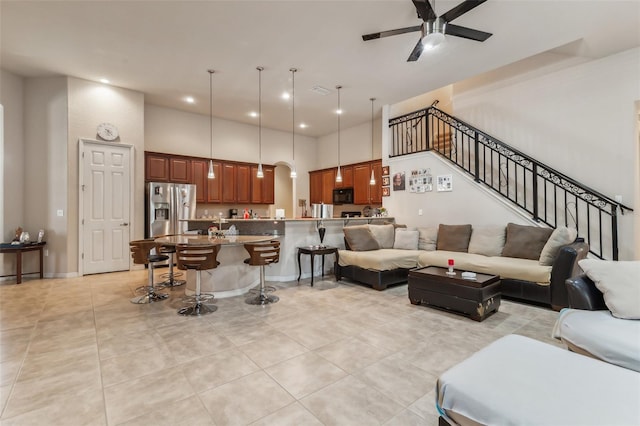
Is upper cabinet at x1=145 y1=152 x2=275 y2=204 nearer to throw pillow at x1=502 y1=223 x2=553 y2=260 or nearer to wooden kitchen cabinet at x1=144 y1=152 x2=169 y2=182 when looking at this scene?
wooden kitchen cabinet at x1=144 y1=152 x2=169 y2=182

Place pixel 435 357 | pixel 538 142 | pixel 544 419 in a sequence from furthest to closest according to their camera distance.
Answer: pixel 538 142, pixel 435 357, pixel 544 419

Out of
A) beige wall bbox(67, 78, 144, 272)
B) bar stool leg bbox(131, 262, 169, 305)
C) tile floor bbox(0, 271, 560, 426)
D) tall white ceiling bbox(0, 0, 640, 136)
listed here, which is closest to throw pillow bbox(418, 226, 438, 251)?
tile floor bbox(0, 271, 560, 426)

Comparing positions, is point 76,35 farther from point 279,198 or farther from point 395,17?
point 279,198

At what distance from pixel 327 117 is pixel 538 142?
4738 millimetres

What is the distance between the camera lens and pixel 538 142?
17.7ft

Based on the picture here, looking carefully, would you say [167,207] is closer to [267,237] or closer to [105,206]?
[105,206]

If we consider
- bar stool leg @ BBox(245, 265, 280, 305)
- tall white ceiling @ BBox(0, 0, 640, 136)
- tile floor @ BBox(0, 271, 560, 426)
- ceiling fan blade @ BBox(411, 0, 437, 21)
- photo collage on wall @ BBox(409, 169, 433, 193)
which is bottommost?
tile floor @ BBox(0, 271, 560, 426)

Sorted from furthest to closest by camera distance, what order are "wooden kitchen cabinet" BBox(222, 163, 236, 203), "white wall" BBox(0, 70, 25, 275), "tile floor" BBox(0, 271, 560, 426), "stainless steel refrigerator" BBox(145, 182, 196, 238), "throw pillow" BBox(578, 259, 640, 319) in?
"wooden kitchen cabinet" BBox(222, 163, 236, 203)
"stainless steel refrigerator" BBox(145, 182, 196, 238)
"white wall" BBox(0, 70, 25, 275)
"throw pillow" BBox(578, 259, 640, 319)
"tile floor" BBox(0, 271, 560, 426)

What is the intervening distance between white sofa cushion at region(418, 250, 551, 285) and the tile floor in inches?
16.2

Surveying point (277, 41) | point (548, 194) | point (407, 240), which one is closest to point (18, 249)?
point (277, 41)

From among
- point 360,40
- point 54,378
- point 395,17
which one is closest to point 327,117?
point 360,40

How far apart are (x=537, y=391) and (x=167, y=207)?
681 centimetres

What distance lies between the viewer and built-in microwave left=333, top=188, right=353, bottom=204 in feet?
27.9

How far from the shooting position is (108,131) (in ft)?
19.1
